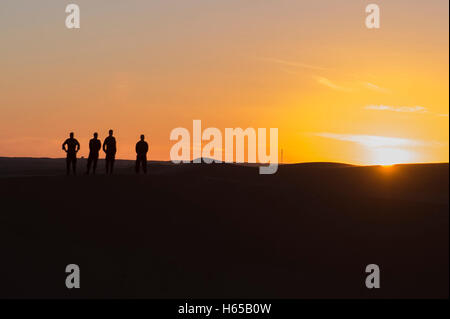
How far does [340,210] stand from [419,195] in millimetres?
2412

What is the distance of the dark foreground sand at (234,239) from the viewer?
13.1 m

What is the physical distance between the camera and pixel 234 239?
15.3 meters

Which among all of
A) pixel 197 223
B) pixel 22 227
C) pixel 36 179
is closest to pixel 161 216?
pixel 197 223

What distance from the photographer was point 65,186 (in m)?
21.5

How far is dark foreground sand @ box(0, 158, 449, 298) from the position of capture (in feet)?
42.9
